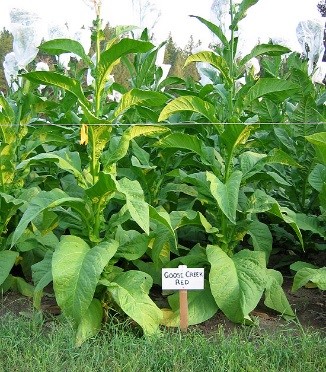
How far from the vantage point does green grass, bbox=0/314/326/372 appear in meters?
3.00

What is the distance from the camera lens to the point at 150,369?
301 centimetres

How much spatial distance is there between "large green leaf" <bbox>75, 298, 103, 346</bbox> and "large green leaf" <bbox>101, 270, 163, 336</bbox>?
131mm

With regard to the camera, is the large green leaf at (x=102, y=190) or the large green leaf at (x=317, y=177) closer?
the large green leaf at (x=102, y=190)

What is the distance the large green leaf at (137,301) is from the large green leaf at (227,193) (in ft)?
1.73

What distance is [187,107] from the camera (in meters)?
3.57

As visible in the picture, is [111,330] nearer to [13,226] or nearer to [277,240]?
[13,226]

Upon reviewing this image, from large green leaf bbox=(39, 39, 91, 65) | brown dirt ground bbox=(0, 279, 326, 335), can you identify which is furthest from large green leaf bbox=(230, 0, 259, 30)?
brown dirt ground bbox=(0, 279, 326, 335)

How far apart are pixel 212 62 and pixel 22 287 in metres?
1.65

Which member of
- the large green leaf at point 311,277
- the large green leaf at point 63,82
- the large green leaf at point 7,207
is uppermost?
the large green leaf at point 63,82

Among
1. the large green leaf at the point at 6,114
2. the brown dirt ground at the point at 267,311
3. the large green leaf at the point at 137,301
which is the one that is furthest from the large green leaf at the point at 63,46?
the brown dirt ground at the point at 267,311

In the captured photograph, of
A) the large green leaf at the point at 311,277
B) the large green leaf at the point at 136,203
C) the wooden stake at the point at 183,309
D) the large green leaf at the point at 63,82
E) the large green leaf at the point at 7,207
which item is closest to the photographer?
the large green leaf at the point at 136,203

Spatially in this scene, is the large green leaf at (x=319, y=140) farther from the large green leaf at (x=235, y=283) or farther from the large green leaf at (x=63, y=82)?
the large green leaf at (x=63, y=82)

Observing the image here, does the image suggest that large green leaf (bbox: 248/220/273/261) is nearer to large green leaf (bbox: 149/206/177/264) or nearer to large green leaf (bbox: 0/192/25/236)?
large green leaf (bbox: 149/206/177/264)

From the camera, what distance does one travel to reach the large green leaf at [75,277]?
10.5ft
